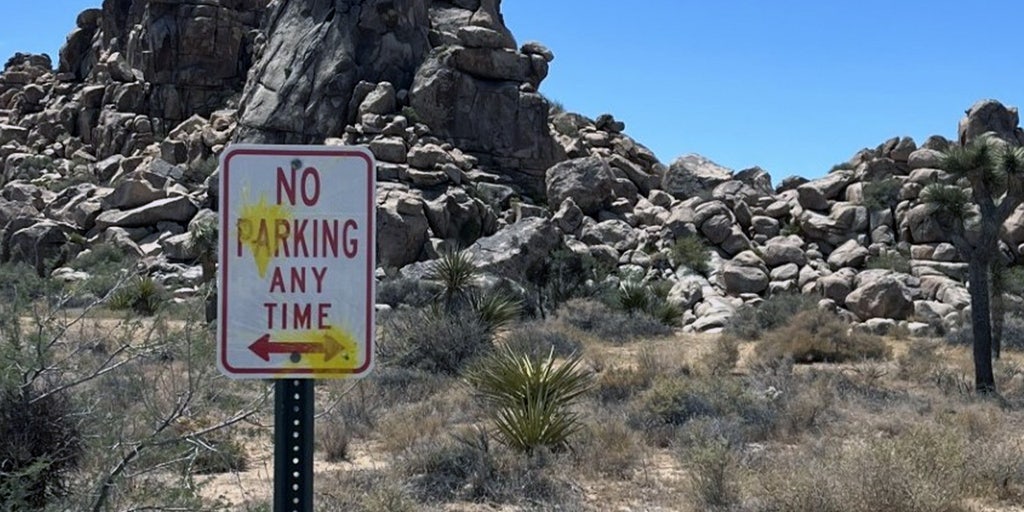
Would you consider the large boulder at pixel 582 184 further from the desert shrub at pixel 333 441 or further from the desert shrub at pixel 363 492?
the desert shrub at pixel 363 492

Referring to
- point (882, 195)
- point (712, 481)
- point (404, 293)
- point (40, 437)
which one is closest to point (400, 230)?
point (404, 293)

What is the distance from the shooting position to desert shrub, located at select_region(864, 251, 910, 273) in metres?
30.9

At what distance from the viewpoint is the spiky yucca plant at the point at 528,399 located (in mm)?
9367

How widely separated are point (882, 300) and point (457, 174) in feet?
55.5

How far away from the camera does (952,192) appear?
774 inches

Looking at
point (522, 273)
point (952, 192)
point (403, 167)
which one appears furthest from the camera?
point (403, 167)

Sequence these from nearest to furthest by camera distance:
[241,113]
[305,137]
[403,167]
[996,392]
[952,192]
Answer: [996,392] → [952,192] → [403,167] → [305,137] → [241,113]

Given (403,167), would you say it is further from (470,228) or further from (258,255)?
(258,255)

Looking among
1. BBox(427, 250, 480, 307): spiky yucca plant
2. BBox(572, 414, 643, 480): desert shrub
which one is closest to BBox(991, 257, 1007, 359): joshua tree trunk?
BBox(427, 250, 480, 307): spiky yucca plant

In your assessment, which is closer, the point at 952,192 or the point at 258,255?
the point at 258,255

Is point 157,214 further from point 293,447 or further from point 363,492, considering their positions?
point 293,447

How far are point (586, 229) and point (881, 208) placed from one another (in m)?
10.5

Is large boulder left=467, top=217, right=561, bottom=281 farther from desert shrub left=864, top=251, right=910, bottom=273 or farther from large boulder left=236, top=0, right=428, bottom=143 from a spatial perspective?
large boulder left=236, top=0, right=428, bottom=143

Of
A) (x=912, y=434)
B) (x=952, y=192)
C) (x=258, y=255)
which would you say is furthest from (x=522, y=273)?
(x=258, y=255)
